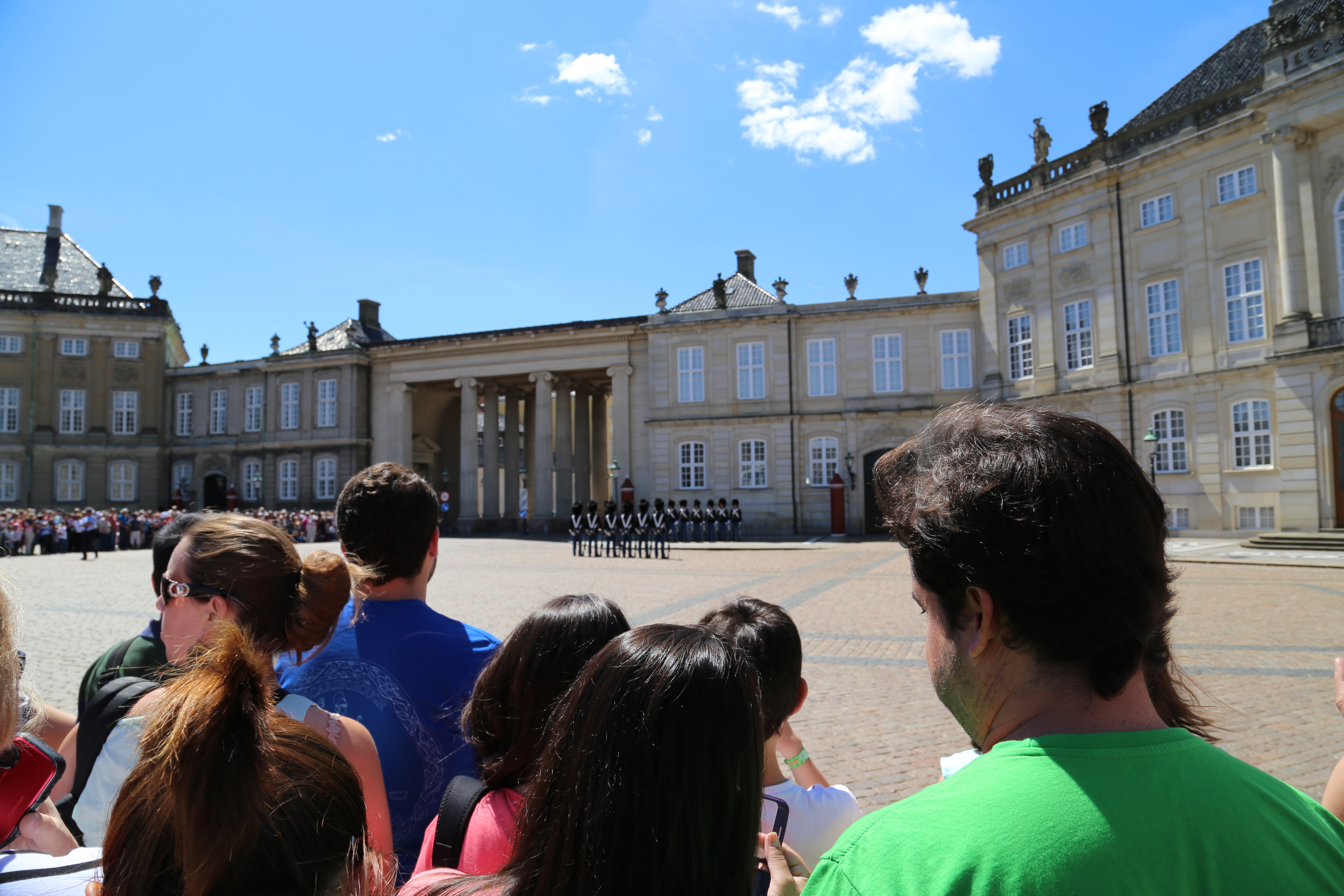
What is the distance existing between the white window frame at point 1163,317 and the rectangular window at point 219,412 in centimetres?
4942

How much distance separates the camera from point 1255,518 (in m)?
24.6

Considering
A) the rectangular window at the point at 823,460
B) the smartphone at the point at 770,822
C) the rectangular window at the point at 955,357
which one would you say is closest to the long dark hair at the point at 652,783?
the smartphone at the point at 770,822

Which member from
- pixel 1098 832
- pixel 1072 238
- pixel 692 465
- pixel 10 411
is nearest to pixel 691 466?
pixel 692 465

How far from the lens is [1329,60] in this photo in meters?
21.8

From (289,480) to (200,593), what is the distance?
49.6m

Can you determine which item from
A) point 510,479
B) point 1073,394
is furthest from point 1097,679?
point 510,479

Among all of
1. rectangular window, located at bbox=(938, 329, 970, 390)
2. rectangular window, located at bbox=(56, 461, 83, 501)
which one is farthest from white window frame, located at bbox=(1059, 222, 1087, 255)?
rectangular window, located at bbox=(56, 461, 83, 501)

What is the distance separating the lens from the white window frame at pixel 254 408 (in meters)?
48.7

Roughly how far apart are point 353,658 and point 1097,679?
2474mm

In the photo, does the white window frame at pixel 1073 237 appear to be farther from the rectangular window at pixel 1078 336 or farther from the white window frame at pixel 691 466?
the white window frame at pixel 691 466

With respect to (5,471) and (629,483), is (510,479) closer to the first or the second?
(629,483)

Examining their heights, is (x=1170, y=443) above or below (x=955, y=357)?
below

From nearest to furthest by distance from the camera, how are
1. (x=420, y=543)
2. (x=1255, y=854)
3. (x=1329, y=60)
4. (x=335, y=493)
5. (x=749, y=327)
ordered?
(x=1255, y=854) → (x=420, y=543) → (x=1329, y=60) → (x=749, y=327) → (x=335, y=493)

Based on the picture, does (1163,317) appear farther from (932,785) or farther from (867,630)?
(932,785)
